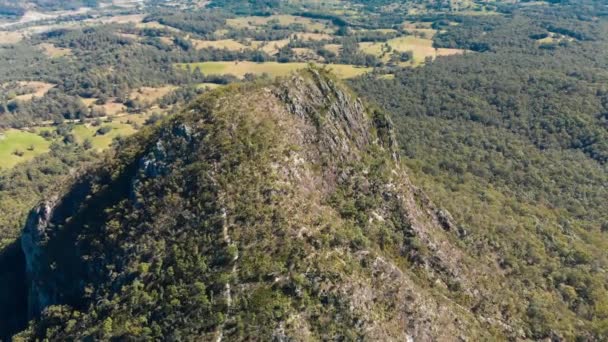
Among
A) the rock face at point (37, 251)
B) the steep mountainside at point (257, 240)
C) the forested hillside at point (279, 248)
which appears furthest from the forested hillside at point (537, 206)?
the rock face at point (37, 251)

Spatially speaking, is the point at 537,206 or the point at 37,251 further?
the point at 537,206

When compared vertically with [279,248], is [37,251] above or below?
below

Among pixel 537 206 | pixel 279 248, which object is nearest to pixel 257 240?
pixel 279 248

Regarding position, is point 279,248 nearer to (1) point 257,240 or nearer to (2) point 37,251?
(1) point 257,240

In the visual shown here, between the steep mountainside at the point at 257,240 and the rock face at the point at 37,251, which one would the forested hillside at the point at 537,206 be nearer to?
the steep mountainside at the point at 257,240

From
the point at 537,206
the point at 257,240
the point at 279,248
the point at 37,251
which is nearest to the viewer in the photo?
the point at 279,248

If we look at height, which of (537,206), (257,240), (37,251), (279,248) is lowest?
(537,206)

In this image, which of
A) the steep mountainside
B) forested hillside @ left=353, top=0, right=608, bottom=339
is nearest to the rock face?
the steep mountainside

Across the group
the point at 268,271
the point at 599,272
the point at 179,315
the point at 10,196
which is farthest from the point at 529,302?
the point at 10,196

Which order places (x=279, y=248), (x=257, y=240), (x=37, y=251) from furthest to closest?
(x=37, y=251) → (x=257, y=240) → (x=279, y=248)
